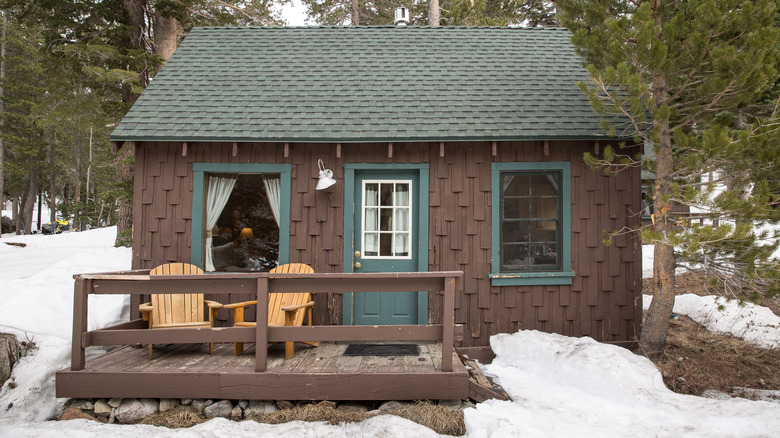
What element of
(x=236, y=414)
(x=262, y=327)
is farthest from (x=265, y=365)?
(x=236, y=414)

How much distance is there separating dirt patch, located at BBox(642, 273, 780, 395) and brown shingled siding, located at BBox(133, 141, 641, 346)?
64cm

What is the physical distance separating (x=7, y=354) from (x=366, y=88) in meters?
4.51

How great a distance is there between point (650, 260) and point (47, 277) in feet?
38.6

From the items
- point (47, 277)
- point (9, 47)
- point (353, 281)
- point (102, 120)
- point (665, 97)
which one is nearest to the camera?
point (353, 281)

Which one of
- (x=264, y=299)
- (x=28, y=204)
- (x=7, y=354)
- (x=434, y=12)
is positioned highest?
(x=434, y=12)

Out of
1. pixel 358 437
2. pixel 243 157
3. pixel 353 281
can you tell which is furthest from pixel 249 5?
pixel 358 437

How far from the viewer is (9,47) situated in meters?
19.3

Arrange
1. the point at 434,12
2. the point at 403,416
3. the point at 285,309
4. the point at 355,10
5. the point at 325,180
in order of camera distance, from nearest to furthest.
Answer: the point at 403,416, the point at 285,309, the point at 325,180, the point at 434,12, the point at 355,10

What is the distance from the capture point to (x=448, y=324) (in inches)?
138

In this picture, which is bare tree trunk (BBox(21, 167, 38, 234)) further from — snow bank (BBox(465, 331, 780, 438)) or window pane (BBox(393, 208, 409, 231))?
snow bank (BBox(465, 331, 780, 438))

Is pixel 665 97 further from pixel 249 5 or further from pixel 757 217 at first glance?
pixel 249 5

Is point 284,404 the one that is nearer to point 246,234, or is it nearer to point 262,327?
point 262,327

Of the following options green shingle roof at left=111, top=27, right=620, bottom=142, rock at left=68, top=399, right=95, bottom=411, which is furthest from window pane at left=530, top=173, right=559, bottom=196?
rock at left=68, top=399, right=95, bottom=411

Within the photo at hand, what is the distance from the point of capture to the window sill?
4.98 m
